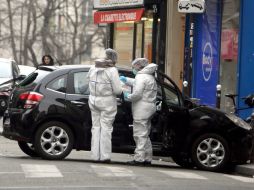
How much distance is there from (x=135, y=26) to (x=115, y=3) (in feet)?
3.85

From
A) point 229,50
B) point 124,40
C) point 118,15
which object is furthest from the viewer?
point 124,40

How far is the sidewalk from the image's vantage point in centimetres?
1277

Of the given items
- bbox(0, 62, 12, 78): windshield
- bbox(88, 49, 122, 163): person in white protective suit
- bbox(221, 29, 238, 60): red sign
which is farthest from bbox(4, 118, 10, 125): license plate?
bbox(0, 62, 12, 78): windshield

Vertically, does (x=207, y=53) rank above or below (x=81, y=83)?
above

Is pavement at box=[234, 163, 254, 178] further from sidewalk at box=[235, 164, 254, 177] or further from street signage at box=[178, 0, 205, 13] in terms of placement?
street signage at box=[178, 0, 205, 13]

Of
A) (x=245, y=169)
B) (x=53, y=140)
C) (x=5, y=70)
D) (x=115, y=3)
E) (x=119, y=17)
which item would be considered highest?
(x=115, y=3)

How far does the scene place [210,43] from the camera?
1980 centimetres

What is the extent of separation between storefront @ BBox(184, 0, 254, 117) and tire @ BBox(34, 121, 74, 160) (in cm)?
436

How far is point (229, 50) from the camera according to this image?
18766 millimetres

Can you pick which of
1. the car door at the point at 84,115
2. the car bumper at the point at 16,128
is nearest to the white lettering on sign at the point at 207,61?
the car door at the point at 84,115

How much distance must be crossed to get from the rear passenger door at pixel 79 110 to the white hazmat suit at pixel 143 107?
70 centimetres

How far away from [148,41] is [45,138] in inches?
449

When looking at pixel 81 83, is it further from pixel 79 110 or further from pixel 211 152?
pixel 211 152

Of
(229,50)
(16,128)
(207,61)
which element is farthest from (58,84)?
(207,61)
